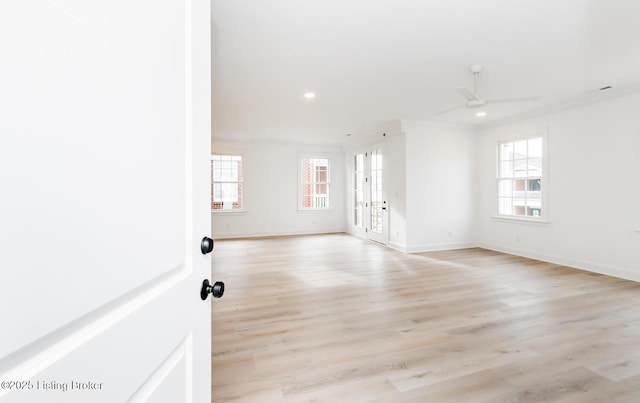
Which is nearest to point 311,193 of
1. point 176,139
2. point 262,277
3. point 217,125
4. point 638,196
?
point 217,125

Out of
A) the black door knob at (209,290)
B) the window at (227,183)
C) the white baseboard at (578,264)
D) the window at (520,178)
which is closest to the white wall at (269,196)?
the window at (227,183)

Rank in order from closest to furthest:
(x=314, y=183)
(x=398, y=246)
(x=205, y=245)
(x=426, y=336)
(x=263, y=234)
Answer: (x=205, y=245) → (x=426, y=336) → (x=398, y=246) → (x=263, y=234) → (x=314, y=183)

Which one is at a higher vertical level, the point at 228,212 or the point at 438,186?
the point at 438,186

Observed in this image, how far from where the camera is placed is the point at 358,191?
7953 millimetres

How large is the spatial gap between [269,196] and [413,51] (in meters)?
5.70

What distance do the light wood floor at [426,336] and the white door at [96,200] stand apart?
134 centimetres

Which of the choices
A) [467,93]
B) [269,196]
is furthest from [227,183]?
[467,93]

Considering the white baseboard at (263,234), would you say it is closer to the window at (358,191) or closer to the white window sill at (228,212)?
the white window sill at (228,212)

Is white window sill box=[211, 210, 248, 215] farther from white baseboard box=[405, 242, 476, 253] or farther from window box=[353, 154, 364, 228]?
white baseboard box=[405, 242, 476, 253]

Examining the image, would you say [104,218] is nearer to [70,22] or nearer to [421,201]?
[70,22]

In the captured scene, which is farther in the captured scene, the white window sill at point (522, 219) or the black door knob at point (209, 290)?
the white window sill at point (522, 219)

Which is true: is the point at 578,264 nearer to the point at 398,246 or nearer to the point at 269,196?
the point at 398,246

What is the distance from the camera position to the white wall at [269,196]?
25.1 feet

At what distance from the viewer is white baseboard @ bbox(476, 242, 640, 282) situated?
156 inches
